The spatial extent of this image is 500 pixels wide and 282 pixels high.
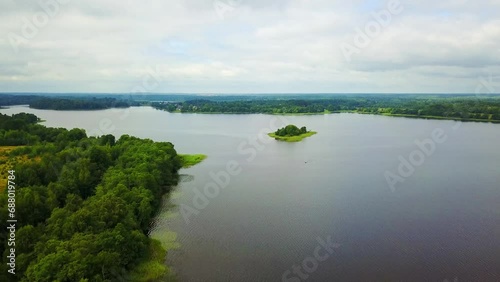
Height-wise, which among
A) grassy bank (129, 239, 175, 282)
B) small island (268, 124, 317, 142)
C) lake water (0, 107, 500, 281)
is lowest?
→ grassy bank (129, 239, 175, 282)

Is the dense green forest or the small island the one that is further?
the small island

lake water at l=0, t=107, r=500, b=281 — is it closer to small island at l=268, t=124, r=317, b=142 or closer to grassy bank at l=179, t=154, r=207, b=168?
grassy bank at l=179, t=154, r=207, b=168

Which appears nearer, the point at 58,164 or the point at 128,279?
the point at 128,279

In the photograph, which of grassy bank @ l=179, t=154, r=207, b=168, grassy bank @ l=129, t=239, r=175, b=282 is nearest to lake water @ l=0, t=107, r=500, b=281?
grassy bank @ l=129, t=239, r=175, b=282

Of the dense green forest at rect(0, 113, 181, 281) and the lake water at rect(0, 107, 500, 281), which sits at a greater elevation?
the dense green forest at rect(0, 113, 181, 281)

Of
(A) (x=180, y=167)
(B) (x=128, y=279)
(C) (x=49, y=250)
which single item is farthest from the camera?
(A) (x=180, y=167)

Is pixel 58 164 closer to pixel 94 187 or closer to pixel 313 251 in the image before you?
pixel 94 187

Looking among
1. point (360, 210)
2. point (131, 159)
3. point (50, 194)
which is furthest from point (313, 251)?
point (131, 159)
